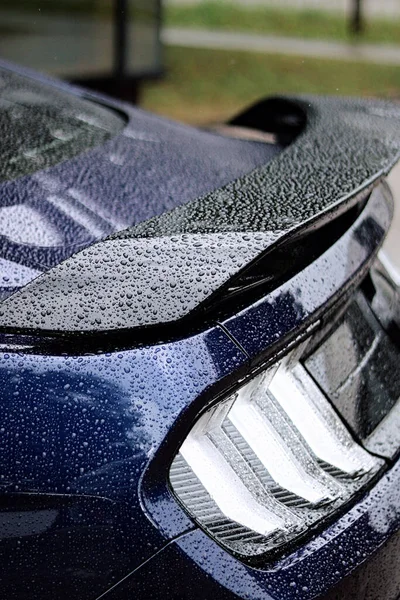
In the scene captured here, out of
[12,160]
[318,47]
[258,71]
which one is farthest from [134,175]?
[318,47]

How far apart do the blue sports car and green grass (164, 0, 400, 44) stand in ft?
50.4

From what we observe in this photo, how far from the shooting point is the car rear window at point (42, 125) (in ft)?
6.65

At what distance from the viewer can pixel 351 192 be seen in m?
A: 1.73

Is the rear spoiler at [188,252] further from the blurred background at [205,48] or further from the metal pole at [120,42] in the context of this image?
the metal pole at [120,42]

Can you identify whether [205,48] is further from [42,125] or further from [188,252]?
[188,252]

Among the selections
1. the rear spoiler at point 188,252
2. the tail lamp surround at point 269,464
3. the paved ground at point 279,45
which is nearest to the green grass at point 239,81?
the paved ground at point 279,45

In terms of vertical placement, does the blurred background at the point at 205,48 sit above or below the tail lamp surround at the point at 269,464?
below

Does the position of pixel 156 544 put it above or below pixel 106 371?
below

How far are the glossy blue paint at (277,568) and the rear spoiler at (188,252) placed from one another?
14.1 inches

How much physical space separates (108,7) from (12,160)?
7453 mm

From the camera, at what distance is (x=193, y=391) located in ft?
4.75

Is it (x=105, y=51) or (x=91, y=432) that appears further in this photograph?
(x=105, y=51)

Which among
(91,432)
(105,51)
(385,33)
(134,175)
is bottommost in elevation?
(385,33)

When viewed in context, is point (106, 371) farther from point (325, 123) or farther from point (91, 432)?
point (325, 123)
